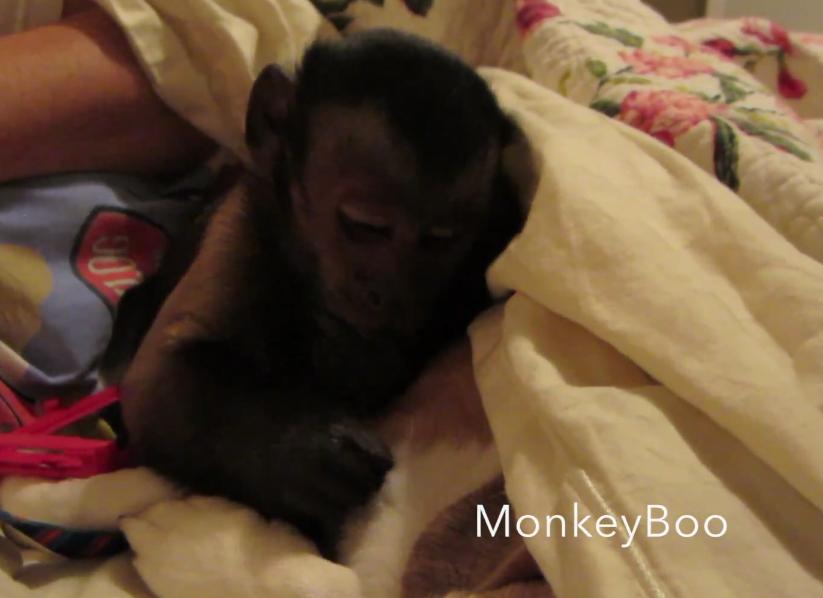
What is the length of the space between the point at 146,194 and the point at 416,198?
0.50 m

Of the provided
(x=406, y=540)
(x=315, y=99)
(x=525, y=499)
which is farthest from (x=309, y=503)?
(x=315, y=99)

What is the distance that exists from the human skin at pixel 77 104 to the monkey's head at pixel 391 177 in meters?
0.27

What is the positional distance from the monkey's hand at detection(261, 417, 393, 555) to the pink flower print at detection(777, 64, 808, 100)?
92cm

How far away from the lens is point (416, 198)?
734mm

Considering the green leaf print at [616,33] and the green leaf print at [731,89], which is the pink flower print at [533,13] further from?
the green leaf print at [731,89]

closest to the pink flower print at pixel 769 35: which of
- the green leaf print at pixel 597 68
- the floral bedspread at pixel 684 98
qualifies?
the floral bedspread at pixel 684 98

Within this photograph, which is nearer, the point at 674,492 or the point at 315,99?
the point at 674,492

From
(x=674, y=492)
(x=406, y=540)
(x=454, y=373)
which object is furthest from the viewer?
(x=454, y=373)

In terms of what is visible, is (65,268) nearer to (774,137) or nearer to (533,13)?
(533,13)

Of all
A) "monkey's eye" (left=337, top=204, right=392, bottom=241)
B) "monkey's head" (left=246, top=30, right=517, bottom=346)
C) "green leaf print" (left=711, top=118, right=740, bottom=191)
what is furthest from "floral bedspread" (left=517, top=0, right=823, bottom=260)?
"monkey's eye" (left=337, top=204, right=392, bottom=241)

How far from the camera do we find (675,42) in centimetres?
106

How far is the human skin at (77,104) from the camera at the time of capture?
39.5 inches

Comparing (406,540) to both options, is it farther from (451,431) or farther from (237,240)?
(237,240)

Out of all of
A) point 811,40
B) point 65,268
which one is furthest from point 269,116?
point 811,40
